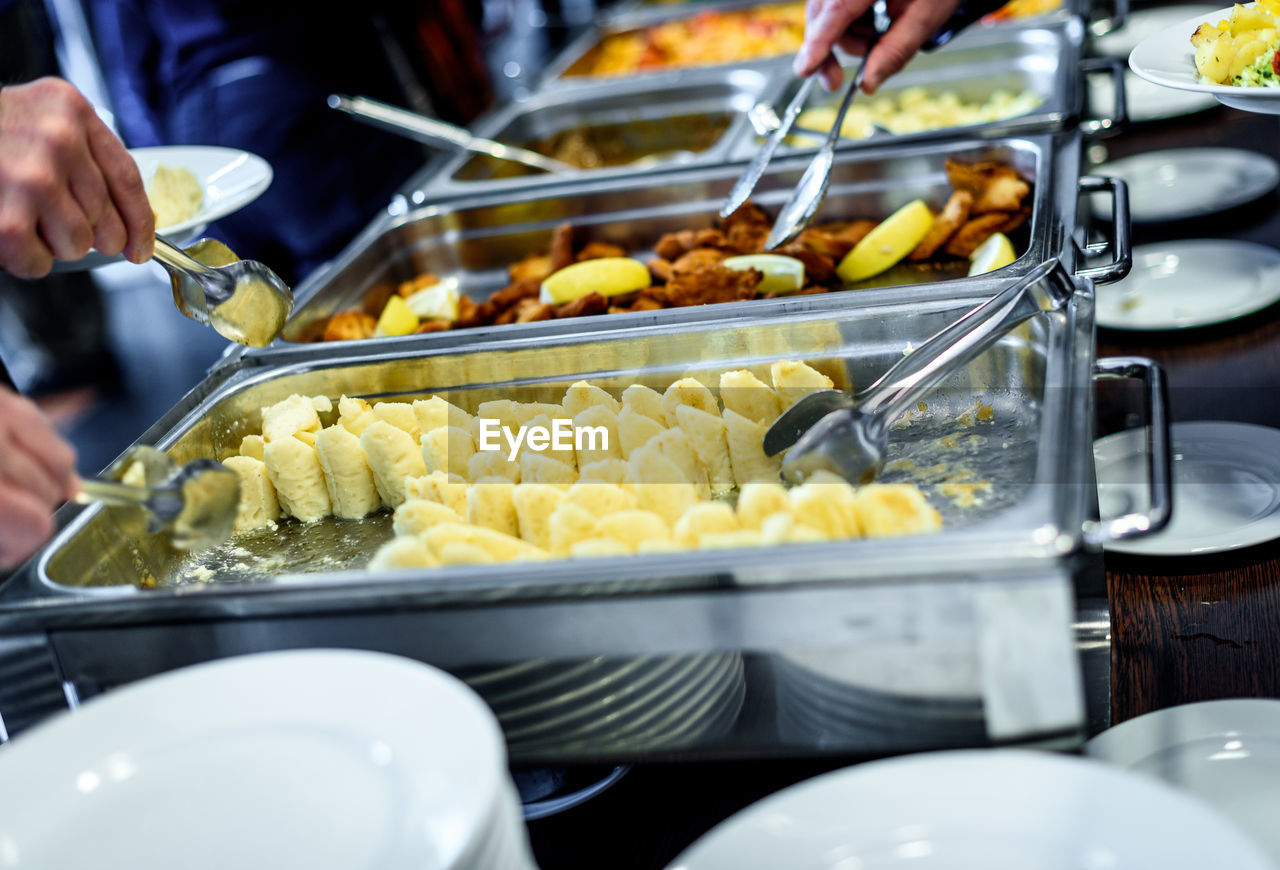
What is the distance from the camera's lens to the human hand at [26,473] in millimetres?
776

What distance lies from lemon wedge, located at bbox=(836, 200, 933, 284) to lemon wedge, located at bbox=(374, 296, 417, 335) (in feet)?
2.28

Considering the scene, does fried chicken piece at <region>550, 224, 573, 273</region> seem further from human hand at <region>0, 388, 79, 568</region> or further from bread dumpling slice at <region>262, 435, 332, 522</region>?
human hand at <region>0, 388, 79, 568</region>

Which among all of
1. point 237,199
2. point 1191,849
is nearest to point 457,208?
point 237,199

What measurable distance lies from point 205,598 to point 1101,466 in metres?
0.98

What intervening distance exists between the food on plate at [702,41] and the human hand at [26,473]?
2199 millimetres

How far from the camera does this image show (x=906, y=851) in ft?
2.24

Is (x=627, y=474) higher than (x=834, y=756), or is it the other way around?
(x=627, y=474)

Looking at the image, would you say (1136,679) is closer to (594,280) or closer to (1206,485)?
(1206,485)

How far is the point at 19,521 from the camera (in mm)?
776

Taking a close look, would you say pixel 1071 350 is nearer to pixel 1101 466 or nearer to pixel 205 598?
pixel 1101 466

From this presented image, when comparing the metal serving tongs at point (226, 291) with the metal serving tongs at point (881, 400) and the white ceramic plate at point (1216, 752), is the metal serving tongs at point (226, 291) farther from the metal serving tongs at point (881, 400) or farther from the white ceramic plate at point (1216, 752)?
the white ceramic plate at point (1216, 752)

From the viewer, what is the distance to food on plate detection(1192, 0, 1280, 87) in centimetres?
114

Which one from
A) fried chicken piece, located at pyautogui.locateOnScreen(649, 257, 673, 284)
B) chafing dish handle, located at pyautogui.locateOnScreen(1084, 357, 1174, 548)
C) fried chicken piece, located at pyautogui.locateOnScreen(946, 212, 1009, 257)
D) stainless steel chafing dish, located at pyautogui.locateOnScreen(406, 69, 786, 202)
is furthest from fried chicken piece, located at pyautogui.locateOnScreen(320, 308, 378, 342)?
chafing dish handle, located at pyautogui.locateOnScreen(1084, 357, 1174, 548)

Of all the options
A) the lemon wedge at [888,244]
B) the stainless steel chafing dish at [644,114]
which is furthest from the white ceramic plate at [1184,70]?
the stainless steel chafing dish at [644,114]
